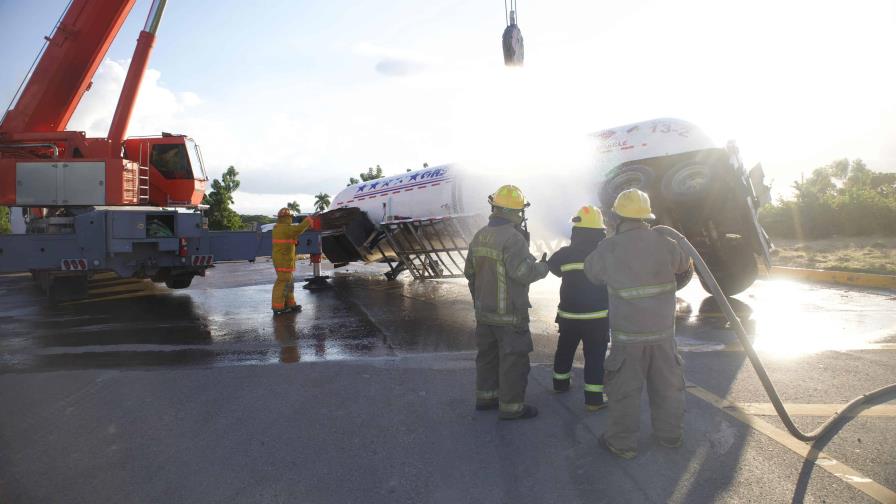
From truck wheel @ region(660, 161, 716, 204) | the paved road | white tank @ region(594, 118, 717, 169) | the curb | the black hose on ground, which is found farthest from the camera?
the curb

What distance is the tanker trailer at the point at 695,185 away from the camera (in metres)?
8.90

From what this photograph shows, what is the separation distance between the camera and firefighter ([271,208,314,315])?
Result: 930 cm

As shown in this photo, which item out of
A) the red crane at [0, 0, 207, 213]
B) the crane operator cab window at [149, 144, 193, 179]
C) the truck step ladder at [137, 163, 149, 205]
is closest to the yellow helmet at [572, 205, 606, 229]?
the red crane at [0, 0, 207, 213]

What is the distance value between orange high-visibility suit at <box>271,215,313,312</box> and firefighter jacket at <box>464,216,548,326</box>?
5511mm

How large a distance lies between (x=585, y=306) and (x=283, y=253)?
5985mm

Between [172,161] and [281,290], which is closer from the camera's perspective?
[281,290]

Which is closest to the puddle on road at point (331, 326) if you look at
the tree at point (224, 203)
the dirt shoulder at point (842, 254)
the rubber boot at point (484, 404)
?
the rubber boot at point (484, 404)

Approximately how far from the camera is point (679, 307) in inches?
373

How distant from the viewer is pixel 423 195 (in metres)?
12.2

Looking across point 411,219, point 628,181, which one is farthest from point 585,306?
point 411,219

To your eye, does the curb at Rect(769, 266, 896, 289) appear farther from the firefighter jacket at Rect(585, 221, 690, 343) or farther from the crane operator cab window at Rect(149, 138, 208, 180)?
the crane operator cab window at Rect(149, 138, 208, 180)

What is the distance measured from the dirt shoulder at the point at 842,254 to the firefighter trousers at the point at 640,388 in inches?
470

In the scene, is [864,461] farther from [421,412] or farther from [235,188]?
[235,188]

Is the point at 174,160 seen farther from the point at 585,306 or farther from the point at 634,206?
the point at 634,206
